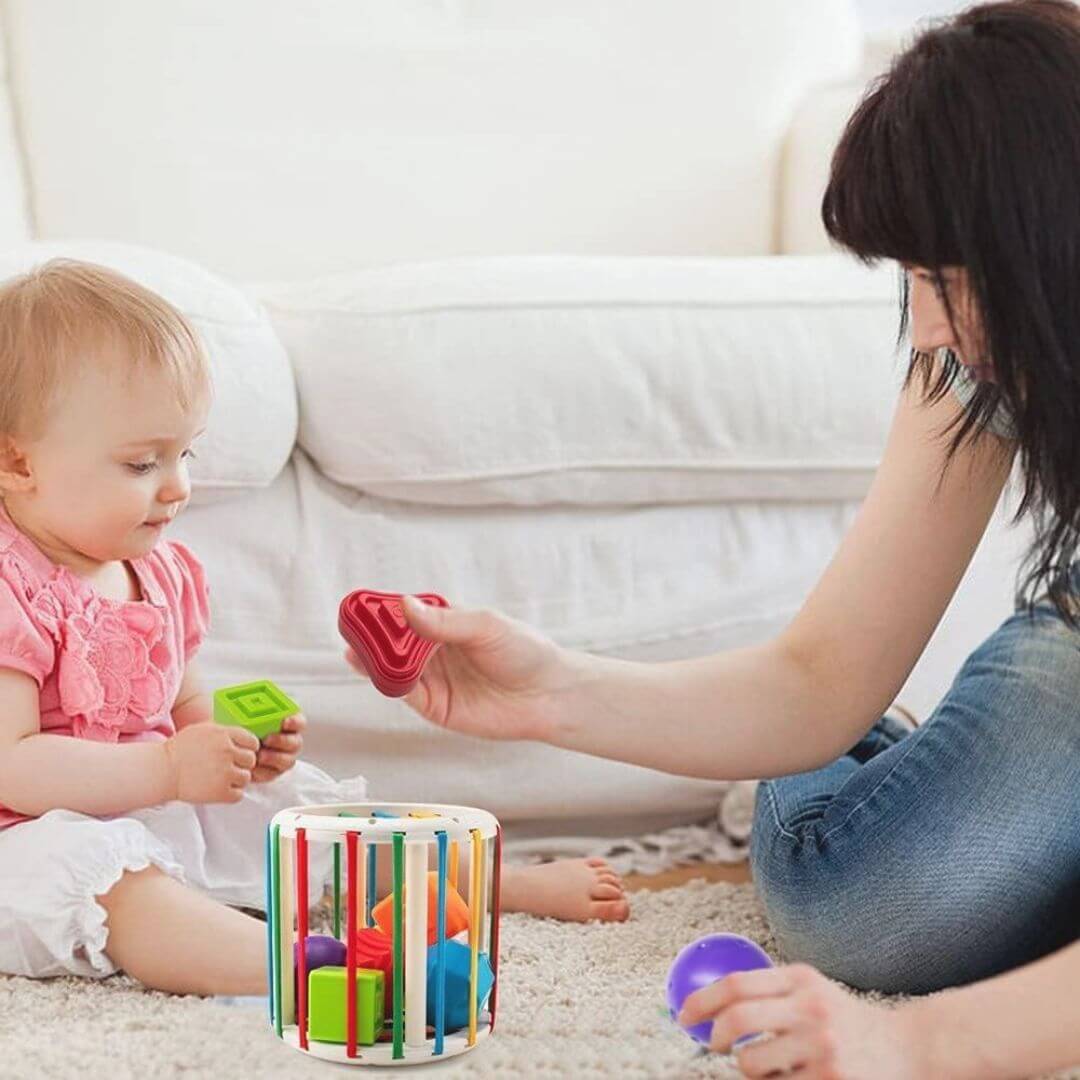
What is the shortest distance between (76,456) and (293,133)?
81 cm

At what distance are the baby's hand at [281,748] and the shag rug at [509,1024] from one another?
16 cm

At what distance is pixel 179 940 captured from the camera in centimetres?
104

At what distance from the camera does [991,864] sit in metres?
1.01

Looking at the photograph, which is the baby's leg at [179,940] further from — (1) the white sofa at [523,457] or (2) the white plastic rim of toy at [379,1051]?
(1) the white sofa at [523,457]

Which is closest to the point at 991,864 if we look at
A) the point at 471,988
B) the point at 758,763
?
the point at 758,763

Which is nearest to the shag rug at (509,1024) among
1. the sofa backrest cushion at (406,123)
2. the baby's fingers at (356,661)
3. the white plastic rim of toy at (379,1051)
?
the white plastic rim of toy at (379,1051)

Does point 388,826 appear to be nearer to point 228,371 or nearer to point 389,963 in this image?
point 389,963

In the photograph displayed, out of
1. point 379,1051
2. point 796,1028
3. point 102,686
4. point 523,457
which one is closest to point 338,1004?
point 379,1051

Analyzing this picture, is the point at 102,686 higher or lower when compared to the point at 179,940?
higher

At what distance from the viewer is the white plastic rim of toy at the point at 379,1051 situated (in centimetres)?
83

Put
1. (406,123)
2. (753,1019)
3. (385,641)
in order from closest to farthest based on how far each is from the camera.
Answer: (753,1019), (385,641), (406,123)

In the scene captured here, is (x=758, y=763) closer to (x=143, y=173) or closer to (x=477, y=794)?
(x=477, y=794)

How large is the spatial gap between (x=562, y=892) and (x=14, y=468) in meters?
0.49

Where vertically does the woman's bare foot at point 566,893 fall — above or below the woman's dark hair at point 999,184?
below
